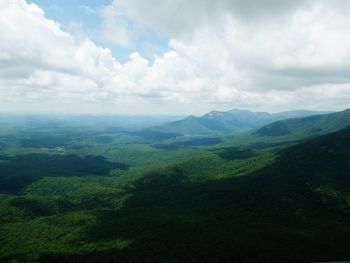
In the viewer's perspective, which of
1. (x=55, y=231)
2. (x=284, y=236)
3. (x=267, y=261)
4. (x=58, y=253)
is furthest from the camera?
(x=55, y=231)

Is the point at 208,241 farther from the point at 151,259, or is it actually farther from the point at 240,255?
the point at 151,259

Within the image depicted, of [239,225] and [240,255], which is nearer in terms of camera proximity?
[240,255]

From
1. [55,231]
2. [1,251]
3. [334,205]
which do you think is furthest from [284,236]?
[1,251]

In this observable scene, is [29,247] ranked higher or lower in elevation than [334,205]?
lower

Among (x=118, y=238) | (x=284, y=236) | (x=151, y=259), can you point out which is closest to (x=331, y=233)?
(x=284, y=236)

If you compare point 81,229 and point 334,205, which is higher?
point 334,205

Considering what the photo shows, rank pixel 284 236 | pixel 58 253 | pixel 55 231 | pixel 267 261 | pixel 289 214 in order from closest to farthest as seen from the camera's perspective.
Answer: pixel 267 261 < pixel 58 253 < pixel 284 236 < pixel 55 231 < pixel 289 214

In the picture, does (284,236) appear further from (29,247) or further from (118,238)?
(29,247)

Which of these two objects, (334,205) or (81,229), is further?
(334,205)

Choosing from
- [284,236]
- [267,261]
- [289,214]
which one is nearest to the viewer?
[267,261]
